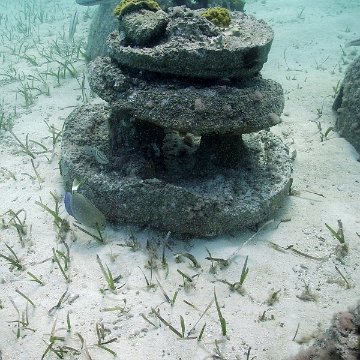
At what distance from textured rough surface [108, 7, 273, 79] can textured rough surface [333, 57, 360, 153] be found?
2276mm

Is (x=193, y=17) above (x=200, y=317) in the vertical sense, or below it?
above

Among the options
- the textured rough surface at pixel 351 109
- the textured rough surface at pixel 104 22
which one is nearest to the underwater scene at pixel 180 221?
the textured rough surface at pixel 351 109

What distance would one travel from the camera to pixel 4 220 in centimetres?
432

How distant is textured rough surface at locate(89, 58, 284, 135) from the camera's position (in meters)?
3.45

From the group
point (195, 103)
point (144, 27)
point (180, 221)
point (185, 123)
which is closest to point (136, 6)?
point (144, 27)

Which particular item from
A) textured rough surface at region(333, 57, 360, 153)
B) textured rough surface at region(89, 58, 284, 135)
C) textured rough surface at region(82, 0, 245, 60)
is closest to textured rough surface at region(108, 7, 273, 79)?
textured rough surface at region(89, 58, 284, 135)

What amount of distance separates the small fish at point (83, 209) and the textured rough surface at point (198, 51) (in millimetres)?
1433

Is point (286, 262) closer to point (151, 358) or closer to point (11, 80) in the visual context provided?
point (151, 358)

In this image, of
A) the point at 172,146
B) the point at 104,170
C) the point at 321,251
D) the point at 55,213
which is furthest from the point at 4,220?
the point at 321,251

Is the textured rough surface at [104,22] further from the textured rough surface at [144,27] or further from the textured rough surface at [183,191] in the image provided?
the textured rough surface at [183,191]

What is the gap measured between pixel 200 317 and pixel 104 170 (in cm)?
193

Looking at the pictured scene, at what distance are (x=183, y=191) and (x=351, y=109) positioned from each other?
3.44 metres

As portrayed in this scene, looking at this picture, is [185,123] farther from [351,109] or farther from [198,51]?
[351,109]

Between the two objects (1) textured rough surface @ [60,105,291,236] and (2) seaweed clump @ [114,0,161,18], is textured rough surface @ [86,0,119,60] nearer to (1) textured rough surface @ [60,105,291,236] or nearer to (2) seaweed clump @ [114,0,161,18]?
(2) seaweed clump @ [114,0,161,18]
